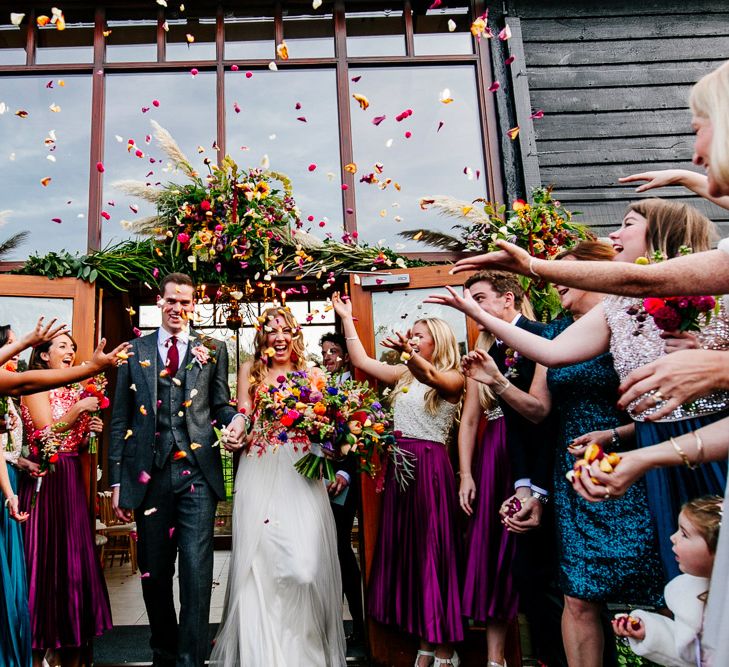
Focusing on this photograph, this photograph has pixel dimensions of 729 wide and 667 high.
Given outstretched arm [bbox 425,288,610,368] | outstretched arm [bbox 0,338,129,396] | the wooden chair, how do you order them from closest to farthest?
outstretched arm [bbox 425,288,610,368]
outstretched arm [bbox 0,338,129,396]
the wooden chair

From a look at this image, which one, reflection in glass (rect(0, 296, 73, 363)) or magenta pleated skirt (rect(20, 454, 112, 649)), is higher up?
reflection in glass (rect(0, 296, 73, 363))

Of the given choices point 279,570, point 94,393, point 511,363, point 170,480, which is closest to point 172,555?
point 170,480

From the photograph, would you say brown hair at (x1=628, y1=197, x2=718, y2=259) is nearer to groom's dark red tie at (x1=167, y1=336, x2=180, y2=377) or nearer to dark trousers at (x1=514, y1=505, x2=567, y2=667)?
dark trousers at (x1=514, y1=505, x2=567, y2=667)

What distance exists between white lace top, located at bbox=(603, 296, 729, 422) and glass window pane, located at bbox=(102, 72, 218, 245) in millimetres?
3701

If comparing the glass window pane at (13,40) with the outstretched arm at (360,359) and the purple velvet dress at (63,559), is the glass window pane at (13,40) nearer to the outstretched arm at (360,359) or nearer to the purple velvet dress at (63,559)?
the purple velvet dress at (63,559)

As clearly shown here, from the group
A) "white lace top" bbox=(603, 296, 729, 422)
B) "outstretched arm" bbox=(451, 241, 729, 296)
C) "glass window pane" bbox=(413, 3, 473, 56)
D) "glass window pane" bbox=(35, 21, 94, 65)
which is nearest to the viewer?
"outstretched arm" bbox=(451, 241, 729, 296)

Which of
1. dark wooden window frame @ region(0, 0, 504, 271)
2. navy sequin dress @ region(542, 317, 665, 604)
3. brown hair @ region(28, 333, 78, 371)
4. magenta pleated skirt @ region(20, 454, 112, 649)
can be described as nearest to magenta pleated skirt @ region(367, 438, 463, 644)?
navy sequin dress @ region(542, 317, 665, 604)

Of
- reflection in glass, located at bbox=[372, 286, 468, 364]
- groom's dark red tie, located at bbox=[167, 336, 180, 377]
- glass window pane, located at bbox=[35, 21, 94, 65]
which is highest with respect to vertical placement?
glass window pane, located at bbox=[35, 21, 94, 65]

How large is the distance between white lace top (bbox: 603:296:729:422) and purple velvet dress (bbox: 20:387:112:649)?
3.35 meters

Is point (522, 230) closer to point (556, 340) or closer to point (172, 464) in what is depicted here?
point (556, 340)

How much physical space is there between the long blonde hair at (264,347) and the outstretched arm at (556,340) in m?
2.00

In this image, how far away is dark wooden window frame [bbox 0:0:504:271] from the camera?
5230mm

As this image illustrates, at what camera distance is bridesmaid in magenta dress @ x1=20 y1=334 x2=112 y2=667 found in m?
3.80

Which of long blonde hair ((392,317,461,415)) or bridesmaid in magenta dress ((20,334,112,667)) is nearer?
bridesmaid in magenta dress ((20,334,112,667))
